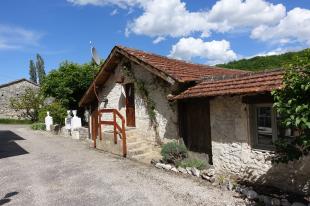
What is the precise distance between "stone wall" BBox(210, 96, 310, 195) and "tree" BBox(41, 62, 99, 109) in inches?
574

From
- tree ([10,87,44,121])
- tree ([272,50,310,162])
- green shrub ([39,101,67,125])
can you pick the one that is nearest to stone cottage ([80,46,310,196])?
tree ([272,50,310,162])

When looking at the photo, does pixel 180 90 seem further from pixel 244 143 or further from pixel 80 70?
pixel 80 70

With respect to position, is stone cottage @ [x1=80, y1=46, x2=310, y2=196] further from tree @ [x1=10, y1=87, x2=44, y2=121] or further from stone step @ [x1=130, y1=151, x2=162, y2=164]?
tree @ [x1=10, y1=87, x2=44, y2=121]

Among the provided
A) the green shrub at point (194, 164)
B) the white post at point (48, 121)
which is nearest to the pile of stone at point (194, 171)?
the green shrub at point (194, 164)

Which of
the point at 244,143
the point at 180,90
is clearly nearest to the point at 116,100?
the point at 180,90

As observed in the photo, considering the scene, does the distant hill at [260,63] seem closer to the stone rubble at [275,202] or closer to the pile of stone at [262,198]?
the pile of stone at [262,198]

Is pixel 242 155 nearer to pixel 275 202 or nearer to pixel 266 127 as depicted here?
pixel 266 127

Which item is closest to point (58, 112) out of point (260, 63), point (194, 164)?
point (260, 63)

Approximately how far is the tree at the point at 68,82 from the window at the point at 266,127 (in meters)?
15.9

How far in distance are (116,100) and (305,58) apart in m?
10.3

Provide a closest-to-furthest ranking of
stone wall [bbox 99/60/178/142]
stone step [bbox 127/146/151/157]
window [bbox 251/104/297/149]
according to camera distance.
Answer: window [bbox 251/104/297/149] < stone wall [bbox 99/60/178/142] < stone step [bbox 127/146/151/157]

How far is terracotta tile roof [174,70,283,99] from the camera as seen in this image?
7.76m

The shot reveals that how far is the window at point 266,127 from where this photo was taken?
7891 mm

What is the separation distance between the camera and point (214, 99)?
957 centimetres
